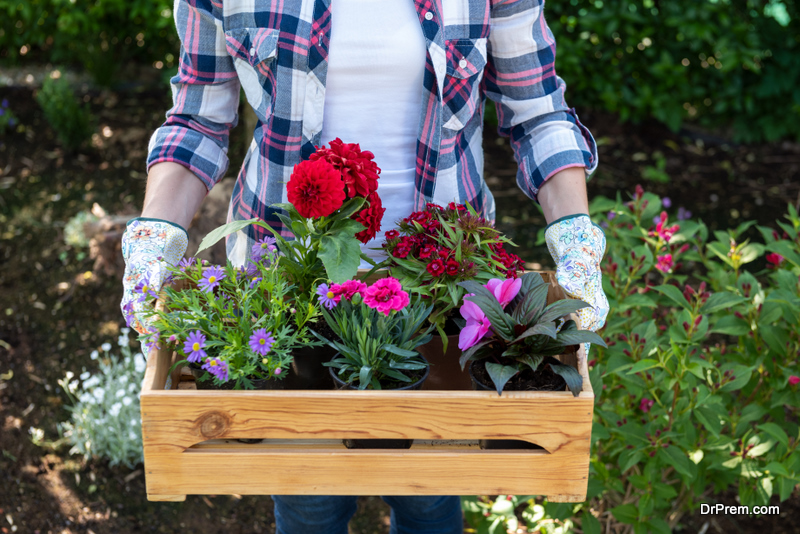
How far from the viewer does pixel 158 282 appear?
4.32 feet

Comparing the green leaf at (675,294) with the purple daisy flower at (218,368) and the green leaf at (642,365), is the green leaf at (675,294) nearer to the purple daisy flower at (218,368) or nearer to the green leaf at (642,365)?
the green leaf at (642,365)

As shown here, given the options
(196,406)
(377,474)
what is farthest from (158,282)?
(377,474)

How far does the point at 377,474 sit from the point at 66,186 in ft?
12.6

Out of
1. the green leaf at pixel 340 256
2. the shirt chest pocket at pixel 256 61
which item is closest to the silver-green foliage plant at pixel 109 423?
the shirt chest pocket at pixel 256 61

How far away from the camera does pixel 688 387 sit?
1812mm

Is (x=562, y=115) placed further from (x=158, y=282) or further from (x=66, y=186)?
(x=66, y=186)

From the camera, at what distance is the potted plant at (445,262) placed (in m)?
1.26

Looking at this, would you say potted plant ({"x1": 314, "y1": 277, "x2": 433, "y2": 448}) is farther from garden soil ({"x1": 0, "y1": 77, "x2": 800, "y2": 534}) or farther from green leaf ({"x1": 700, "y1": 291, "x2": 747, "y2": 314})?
garden soil ({"x1": 0, "y1": 77, "x2": 800, "y2": 534})

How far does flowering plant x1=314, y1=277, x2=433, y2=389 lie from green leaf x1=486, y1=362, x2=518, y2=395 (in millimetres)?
125

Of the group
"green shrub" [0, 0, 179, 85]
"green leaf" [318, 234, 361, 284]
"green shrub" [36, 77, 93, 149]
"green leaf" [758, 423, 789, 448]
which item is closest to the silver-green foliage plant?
"green leaf" [318, 234, 361, 284]

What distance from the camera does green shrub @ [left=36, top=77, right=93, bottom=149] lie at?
14.3 ft

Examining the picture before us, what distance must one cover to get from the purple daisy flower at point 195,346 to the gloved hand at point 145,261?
116 millimetres

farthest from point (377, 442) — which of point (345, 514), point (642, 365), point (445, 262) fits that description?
point (642, 365)

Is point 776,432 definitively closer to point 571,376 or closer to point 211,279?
point 571,376
